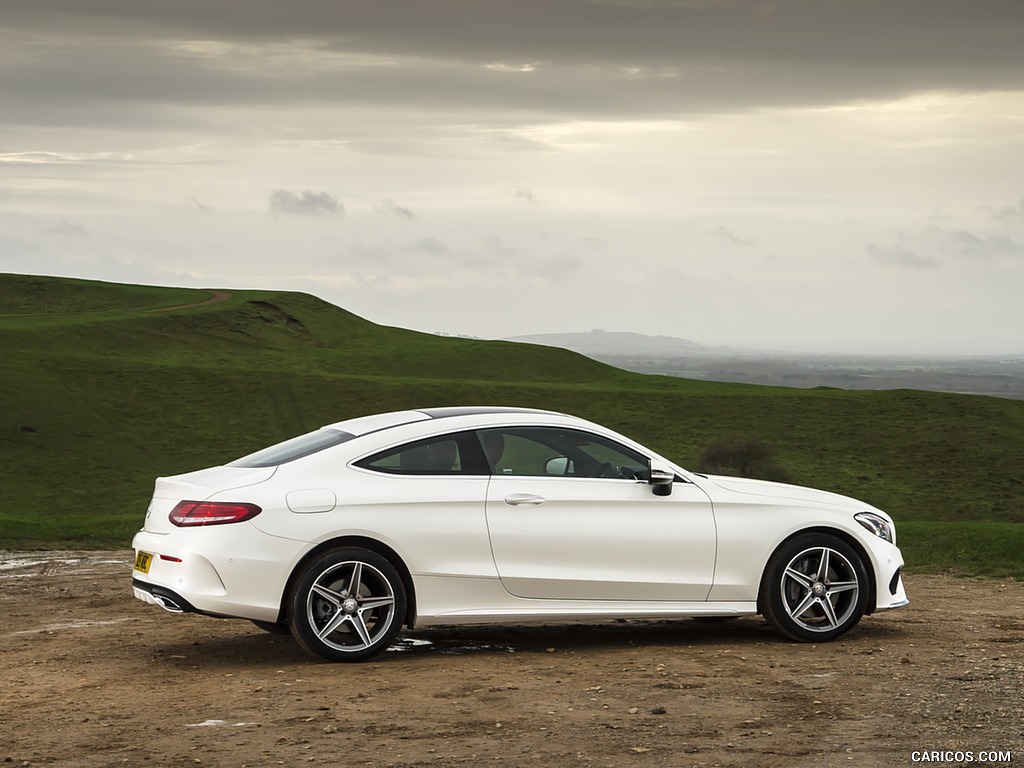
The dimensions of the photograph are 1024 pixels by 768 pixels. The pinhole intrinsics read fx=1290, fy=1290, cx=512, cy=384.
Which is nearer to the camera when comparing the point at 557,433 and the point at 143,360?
the point at 557,433

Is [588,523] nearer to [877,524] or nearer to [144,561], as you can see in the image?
[877,524]

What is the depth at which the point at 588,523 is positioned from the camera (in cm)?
894

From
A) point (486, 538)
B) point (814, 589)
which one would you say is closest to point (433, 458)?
point (486, 538)

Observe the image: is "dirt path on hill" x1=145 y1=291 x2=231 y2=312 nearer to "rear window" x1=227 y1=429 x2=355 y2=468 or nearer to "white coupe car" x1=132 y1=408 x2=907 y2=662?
"rear window" x1=227 y1=429 x2=355 y2=468

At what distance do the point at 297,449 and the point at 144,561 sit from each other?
127 centimetres

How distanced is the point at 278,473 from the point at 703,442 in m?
54.6

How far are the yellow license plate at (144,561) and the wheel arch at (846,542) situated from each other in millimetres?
4255

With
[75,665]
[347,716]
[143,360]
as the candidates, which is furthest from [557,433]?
[143,360]

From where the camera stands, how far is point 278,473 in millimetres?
8625

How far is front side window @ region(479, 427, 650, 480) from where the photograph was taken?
9047 mm

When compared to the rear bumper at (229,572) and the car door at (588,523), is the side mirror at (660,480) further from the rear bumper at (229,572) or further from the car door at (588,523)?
the rear bumper at (229,572)

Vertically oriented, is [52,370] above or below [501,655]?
above

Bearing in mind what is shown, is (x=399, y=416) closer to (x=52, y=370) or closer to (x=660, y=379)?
(x=52, y=370)

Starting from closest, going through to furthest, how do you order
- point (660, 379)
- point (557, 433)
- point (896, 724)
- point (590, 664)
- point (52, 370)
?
point (896, 724) → point (590, 664) → point (557, 433) → point (52, 370) → point (660, 379)
